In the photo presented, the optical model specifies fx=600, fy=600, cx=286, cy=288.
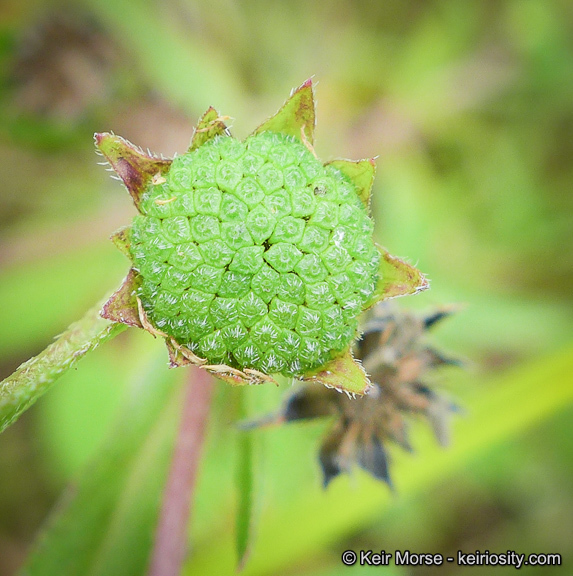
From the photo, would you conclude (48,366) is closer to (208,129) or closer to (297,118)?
(208,129)

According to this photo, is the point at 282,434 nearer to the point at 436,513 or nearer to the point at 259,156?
the point at 436,513

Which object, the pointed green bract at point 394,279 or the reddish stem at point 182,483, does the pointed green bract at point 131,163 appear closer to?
the pointed green bract at point 394,279

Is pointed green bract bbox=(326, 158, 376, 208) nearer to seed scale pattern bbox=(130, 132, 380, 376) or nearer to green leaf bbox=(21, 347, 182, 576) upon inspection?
seed scale pattern bbox=(130, 132, 380, 376)

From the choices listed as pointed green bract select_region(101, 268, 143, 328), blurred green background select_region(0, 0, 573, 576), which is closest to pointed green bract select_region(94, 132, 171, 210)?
pointed green bract select_region(101, 268, 143, 328)

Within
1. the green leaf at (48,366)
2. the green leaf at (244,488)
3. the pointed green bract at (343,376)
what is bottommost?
the green leaf at (244,488)

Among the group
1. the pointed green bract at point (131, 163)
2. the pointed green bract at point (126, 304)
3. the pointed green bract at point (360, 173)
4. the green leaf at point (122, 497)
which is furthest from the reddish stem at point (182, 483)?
the pointed green bract at point (360, 173)
